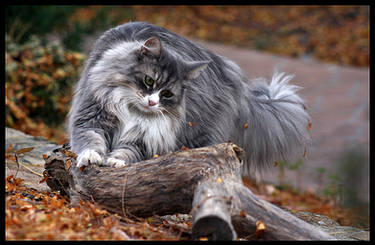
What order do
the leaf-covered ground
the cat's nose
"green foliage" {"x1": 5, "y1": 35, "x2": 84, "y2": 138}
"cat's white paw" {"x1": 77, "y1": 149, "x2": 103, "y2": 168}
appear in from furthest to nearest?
"green foliage" {"x1": 5, "y1": 35, "x2": 84, "y2": 138} → the cat's nose → "cat's white paw" {"x1": 77, "y1": 149, "x2": 103, "y2": 168} → the leaf-covered ground

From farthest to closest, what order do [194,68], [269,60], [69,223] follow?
[269,60] → [194,68] → [69,223]

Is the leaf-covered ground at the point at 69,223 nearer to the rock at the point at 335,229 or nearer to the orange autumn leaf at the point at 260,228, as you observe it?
the orange autumn leaf at the point at 260,228

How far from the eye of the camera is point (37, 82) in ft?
23.5

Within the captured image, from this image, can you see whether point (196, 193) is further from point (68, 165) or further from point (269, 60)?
point (269, 60)

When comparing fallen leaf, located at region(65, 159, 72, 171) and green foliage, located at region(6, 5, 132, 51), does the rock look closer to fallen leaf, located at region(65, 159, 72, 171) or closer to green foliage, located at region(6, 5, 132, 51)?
fallen leaf, located at region(65, 159, 72, 171)

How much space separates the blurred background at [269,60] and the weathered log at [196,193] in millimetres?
2200

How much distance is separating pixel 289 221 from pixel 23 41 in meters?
6.35

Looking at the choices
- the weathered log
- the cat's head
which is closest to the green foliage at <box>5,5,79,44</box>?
the cat's head

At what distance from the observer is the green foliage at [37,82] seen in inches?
268

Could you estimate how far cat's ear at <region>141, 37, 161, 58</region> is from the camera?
3617 millimetres

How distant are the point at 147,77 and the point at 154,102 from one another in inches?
9.1

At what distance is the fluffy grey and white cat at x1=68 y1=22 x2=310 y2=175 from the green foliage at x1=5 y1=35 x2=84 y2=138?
118 inches

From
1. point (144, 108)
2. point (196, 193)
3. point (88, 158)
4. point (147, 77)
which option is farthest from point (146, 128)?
point (196, 193)
